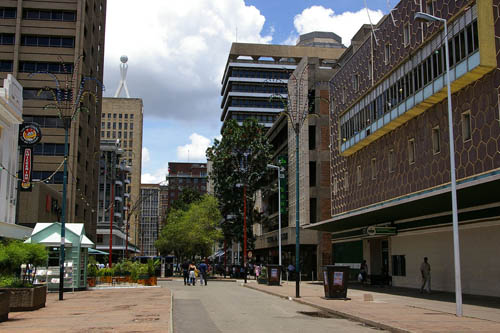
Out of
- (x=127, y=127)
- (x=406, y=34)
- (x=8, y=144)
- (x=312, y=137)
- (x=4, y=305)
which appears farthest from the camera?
(x=127, y=127)

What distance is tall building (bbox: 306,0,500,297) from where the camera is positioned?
972 inches

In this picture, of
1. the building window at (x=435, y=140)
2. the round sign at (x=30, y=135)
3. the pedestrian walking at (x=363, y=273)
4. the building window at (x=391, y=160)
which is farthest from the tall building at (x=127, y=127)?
the building window at (x=435, y=140)

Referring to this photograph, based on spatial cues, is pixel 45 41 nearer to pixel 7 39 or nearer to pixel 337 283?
pixel 7 39

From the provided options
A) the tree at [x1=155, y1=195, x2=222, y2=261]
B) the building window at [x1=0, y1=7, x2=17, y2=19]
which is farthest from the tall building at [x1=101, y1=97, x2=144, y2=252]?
the tree at [x1=155, y1=195, x2=222, y2=261]

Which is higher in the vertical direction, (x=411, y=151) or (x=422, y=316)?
(x=411, y=151)

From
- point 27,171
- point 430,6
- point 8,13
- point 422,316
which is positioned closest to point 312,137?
point 430,6

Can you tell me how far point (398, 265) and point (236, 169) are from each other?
25.7m

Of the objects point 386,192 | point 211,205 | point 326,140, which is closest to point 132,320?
point 386,192

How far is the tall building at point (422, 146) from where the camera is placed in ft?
81.0

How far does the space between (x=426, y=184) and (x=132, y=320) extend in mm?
20660

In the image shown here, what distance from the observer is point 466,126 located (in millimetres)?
26875

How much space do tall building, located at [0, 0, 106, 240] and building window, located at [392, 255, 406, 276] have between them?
134ft

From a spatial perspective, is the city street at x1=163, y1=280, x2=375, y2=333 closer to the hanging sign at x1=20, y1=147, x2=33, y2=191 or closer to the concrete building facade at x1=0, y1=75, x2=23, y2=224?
the concrete building facade at x1=0, y1=75, x2=23, y2=224

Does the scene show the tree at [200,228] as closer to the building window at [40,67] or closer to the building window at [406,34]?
the building window at [40,67]
